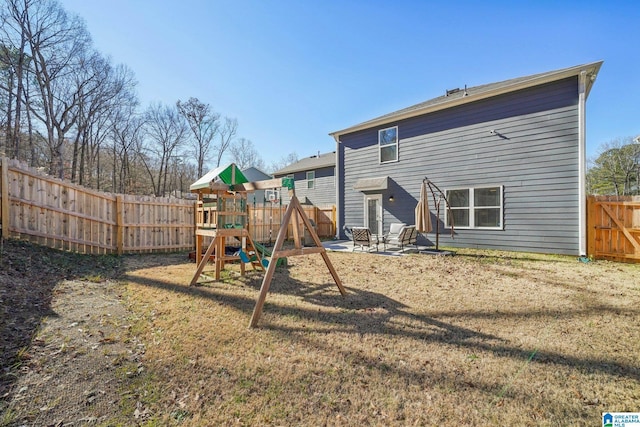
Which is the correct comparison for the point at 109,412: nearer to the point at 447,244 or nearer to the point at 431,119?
the point at 447,244

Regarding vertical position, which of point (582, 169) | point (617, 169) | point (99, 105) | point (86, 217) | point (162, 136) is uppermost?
point (99, 105)

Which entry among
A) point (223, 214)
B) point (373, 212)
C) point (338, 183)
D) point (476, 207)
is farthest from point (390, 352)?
point (338, 183)

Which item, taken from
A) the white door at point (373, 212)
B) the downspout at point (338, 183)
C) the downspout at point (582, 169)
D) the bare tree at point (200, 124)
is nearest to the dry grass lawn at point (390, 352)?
the downspout at point (582, 169)

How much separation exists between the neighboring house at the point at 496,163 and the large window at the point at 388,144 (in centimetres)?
4

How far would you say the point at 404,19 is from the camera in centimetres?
947

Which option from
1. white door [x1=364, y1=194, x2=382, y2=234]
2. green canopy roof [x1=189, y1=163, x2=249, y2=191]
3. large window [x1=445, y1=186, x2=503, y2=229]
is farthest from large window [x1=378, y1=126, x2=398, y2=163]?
green canopy roof [x1=189, y1=163, x2=249, y2=191]

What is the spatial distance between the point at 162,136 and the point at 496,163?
28445 millimetres

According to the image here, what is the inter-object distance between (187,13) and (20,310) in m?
9.11

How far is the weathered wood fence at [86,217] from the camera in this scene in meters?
6.21

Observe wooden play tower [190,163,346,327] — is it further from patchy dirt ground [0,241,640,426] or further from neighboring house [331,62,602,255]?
neighboring house [331,62,602,255]

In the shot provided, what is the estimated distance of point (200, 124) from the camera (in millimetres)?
28609

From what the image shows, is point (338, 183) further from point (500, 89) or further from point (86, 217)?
point (86, 217)

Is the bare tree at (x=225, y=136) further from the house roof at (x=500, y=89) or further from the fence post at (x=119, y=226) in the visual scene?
the fence post at (x=119, y=226)

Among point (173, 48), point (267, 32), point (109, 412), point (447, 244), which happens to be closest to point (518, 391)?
point (109, 412)
